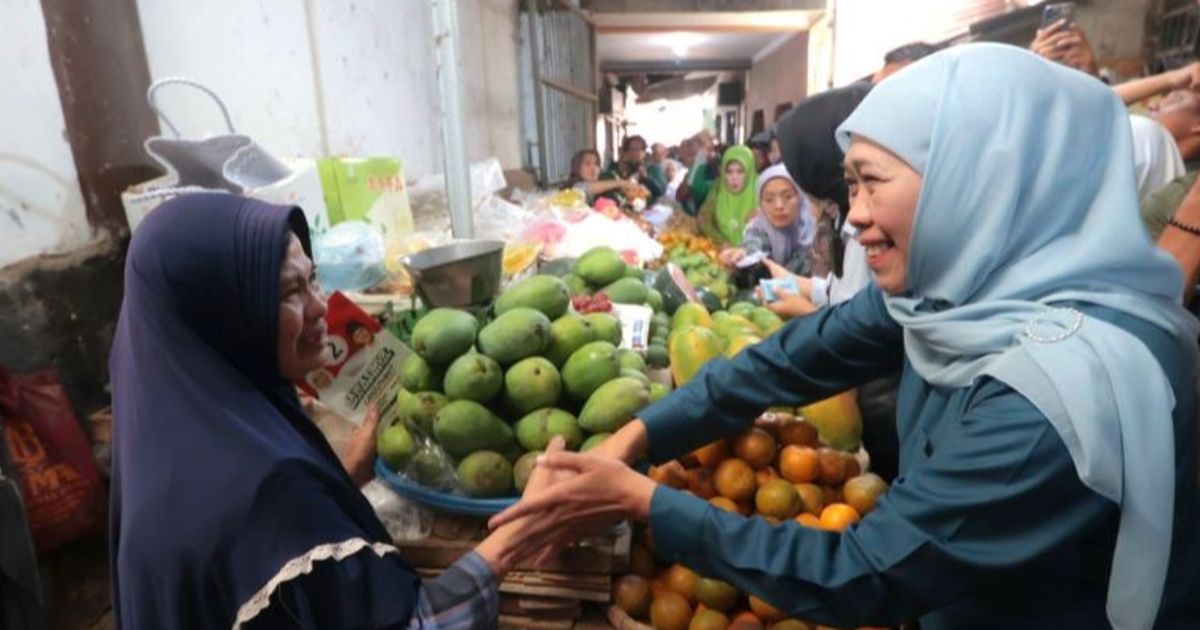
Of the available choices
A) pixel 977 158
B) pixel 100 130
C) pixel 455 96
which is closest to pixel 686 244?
pixel 455 96

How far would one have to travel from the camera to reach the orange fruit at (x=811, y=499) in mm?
1450

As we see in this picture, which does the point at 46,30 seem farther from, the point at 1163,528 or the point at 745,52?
the point at 745,52

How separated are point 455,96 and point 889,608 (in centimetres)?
295

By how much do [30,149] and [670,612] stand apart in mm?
2072

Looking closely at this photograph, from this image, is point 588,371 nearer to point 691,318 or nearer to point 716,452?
point 716,452

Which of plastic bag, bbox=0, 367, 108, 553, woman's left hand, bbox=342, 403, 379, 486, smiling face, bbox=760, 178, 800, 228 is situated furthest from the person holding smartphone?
plastic bag, bbox=0, 367, 108, 553

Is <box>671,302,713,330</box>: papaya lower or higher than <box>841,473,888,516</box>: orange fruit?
higher

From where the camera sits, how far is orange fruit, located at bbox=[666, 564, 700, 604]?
136 cm

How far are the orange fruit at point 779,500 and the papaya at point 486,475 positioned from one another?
0.54m

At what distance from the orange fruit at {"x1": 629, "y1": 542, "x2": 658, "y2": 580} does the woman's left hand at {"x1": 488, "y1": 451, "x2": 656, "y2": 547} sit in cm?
27

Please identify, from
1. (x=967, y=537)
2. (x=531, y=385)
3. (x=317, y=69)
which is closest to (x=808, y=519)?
(x=967, y=537)

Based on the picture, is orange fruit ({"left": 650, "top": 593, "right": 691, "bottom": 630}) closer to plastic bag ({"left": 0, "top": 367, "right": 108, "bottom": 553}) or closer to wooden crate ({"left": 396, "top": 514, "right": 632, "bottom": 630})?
wooden crate ({"left": 396, "top": 514, "right": 632, "bottom": 630})

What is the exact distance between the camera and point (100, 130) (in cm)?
205

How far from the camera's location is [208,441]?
0.90m
